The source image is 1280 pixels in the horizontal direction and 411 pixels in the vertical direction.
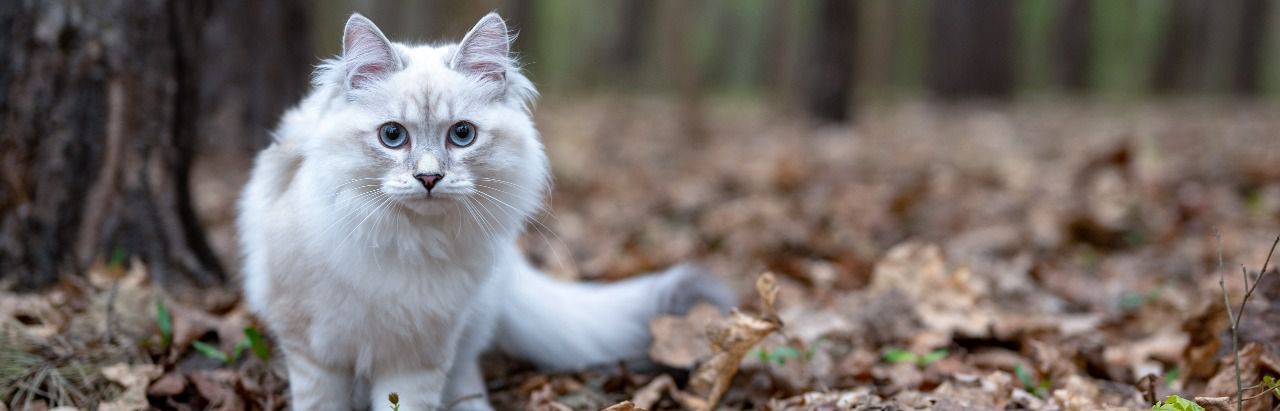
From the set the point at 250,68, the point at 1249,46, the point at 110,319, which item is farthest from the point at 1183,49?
the point at 110,319

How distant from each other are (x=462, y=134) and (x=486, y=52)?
0.24m

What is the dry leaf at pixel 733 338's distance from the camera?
2.88 meters

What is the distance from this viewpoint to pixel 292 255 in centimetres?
256

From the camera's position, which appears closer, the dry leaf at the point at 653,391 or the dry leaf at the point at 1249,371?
the dry leaf at the point at 1249,371

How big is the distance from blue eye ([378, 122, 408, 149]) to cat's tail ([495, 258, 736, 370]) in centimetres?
94

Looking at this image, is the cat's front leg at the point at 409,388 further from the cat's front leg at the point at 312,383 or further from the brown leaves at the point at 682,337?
the brown leaves at the point at 682,337

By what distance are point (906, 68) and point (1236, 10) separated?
34.7ft

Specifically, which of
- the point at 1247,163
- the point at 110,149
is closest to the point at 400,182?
the point at 110,149

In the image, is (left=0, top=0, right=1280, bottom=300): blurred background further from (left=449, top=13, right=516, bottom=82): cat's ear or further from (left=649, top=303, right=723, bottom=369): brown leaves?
(left=649, top=303, right=723, bottom=369): brown leaves

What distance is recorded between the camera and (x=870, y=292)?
4027 mm

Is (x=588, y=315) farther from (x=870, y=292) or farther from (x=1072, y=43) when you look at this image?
(x=1072, y=43)

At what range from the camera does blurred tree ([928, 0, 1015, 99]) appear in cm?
1645

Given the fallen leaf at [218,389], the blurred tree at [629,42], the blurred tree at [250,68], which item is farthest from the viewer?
the blurred tree at [629,42]

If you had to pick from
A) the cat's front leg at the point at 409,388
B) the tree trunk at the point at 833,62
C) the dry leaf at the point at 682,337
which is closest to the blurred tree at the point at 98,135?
the cat's front leg at the point at 409,388
